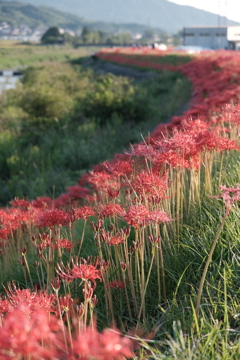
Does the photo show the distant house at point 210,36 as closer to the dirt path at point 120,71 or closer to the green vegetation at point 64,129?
the dirt path at point 120,71

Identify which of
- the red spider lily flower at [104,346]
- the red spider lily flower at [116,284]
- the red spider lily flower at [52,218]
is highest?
the red spider lily flower at [104,346]

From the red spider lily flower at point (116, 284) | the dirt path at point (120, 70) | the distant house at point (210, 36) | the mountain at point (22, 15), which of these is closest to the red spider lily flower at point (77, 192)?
the red spider lily flower at point (116, 284)

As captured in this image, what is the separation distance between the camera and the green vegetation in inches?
488

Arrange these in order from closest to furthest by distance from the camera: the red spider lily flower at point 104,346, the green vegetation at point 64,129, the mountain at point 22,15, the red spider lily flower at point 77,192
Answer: the red spider lily flower at point 104,346 < the red spider lily flower at point 77,192 < the green vegetation at point 64,129 < the mountain at point 22,15

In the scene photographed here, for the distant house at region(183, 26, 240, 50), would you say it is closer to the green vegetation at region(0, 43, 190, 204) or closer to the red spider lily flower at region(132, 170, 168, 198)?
the green vegetation at region(0, 43, 190, 204)

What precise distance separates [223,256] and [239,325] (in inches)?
20.2

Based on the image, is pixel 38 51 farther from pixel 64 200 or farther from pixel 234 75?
pixel 64 200

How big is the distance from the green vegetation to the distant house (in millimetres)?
48278

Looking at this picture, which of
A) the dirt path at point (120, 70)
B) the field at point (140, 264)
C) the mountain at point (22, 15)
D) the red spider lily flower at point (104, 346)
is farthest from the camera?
the dirt path at point (120, 70)

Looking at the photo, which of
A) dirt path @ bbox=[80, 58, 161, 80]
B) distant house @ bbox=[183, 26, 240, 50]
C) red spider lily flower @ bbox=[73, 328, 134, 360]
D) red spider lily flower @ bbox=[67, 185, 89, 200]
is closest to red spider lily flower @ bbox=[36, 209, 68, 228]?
red spider lily flower @ bbox=[73, 328, 134, 360]

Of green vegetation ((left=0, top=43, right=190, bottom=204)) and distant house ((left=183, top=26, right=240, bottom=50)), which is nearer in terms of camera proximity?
green vegetation ((left=0, top=43, right=190, bottom=204))

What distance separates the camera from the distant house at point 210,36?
68.8m

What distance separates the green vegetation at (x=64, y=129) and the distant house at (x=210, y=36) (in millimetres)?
48278

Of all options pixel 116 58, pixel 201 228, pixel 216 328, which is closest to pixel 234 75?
pixel 201 228
